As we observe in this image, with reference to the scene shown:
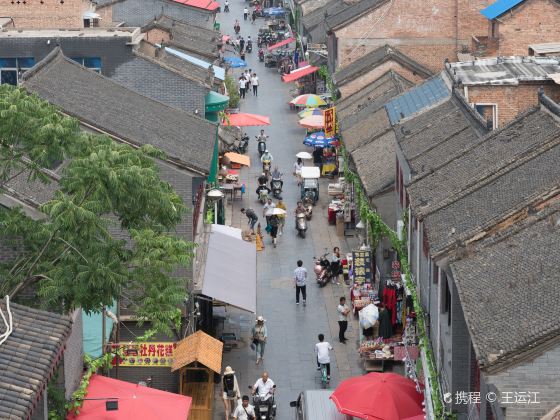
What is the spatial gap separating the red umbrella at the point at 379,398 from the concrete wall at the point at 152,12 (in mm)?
47454

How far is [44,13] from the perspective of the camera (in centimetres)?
6925

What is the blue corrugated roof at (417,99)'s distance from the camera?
48000 millimetres

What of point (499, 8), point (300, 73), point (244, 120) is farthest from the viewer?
point (300, 73)

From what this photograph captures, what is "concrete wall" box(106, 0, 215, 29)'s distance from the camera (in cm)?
8044

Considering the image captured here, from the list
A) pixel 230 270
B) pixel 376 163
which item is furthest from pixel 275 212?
pixel 230 270

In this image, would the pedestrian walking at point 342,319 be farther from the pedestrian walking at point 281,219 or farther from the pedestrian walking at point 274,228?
the pedestrian walking at point 281,219

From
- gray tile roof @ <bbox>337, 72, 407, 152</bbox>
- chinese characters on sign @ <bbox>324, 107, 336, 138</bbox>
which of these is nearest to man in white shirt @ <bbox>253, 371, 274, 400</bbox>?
gray tile roof @ <bbox>337, 72, 407, 152</bbox>

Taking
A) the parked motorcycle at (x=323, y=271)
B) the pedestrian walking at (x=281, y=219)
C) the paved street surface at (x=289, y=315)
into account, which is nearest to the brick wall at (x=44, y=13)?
the paved street surface at (x=289, y=315)

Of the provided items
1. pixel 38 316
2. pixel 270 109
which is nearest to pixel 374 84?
pixel 270 109

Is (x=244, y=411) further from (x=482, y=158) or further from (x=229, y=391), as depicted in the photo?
(x=482, y=158)

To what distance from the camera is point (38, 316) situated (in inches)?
947

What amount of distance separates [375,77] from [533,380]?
45.7 metres

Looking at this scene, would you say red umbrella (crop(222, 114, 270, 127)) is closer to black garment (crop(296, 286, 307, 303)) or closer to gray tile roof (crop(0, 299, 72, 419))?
black garment (crop(296, 286, 307, 303))

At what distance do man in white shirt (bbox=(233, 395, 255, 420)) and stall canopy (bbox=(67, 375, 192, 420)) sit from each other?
4187mm
